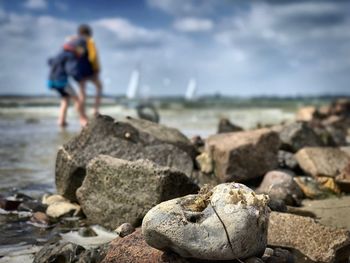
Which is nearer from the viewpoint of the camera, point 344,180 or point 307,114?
point 344,180

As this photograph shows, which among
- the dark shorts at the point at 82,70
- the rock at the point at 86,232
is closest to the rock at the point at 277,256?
the rock at the point at 86,232

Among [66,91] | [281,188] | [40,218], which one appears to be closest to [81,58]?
[66,91]

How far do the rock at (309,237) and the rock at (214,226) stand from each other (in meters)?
0.72

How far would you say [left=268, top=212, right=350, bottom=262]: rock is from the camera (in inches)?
138

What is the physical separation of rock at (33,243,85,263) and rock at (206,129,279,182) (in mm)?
2559

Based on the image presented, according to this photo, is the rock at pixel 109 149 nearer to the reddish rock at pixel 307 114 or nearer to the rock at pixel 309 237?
the rock at pixel 309 237

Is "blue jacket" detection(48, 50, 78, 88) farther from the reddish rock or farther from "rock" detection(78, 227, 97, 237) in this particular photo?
the reddish rock

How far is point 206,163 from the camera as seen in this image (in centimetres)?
594

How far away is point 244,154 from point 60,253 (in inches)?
115

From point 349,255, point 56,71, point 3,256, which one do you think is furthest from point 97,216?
point 56,71

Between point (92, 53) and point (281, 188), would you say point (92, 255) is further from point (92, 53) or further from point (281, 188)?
point (92, 53)

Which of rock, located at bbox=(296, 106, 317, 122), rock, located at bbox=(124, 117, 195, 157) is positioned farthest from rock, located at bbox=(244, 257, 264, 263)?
rock, located at bbox=(296, 106, 317, 122)

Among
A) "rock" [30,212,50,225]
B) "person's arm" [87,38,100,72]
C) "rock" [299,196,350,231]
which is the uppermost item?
"person's arm" [87,38,100,72]

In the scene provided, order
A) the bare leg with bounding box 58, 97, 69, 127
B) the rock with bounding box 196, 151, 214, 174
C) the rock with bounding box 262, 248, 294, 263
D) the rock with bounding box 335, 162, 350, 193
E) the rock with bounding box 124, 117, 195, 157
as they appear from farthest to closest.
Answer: the bare leg with bounding box 58, 97, 69, 127
the rock with bounding box 124, 117, 195, 157
the rock with bounding box 196, 151, 214, 174
the rock with bounding box 335, 162, 350, 193
the rock with bounding box 262, 248, 294, 263
